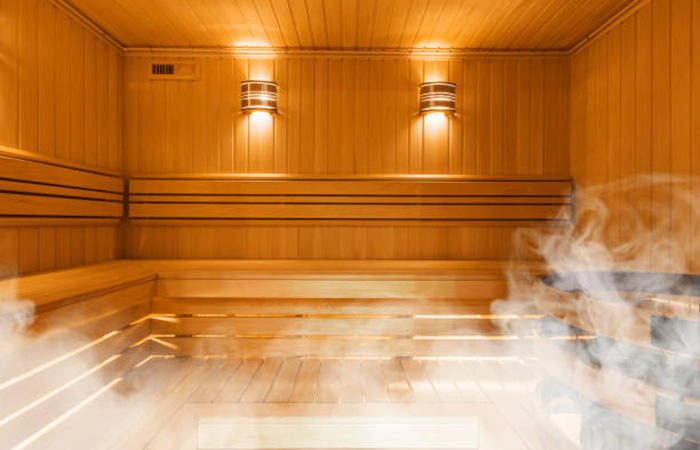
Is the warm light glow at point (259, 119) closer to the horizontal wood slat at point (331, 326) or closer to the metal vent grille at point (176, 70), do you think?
the metal vent grille at point (176, 70)

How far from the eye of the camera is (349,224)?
3.76 m

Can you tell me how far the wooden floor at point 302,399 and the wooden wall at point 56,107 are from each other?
971 millimetres

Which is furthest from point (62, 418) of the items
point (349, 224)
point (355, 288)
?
point (349, 224)

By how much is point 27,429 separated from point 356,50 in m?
3.26

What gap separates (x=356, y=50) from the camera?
3764mm

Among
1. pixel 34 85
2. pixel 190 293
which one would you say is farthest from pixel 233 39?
pixel 190 293

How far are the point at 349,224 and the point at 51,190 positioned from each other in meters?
2.08

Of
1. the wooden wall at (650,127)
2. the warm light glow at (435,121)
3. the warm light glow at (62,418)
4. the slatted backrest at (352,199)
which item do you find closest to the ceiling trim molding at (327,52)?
the warm light glow at (435,121)

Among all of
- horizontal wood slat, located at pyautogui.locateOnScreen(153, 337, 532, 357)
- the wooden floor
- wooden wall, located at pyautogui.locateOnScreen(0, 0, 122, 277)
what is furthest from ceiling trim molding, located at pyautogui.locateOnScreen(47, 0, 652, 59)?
the wooden floor

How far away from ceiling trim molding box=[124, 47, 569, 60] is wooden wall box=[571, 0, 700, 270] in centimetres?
64

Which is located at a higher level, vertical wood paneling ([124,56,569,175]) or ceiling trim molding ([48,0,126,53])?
ceiling trim molding ([48,0,126,53])

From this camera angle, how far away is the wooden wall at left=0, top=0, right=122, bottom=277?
8.61 ft

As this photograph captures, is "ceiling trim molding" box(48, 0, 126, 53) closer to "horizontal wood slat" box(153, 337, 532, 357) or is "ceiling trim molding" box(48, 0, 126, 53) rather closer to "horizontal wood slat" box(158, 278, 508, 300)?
"horizontal wood slat" box(158, 278, 508, 300)

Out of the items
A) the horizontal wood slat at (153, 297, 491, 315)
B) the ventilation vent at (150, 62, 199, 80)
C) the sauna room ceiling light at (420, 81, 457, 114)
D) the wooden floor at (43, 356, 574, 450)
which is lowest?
the wooden floor at (43, 356, 574, 450)
